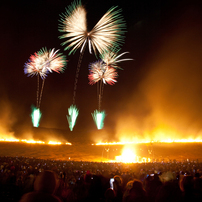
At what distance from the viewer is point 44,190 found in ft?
6.55

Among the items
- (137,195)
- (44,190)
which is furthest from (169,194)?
(44,190)

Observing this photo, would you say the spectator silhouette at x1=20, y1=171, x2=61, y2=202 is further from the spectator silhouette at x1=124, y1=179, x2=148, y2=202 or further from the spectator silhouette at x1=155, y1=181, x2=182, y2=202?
→ the spectator silhouette at x1=155, y1=181, x2=182, y2=202

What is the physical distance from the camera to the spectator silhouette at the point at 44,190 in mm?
1869

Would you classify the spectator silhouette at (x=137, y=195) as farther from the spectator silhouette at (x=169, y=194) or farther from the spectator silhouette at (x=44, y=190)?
the spectator silhouette at (x=44, y=190)

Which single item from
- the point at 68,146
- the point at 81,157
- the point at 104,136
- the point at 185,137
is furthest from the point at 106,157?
the point at 185,137

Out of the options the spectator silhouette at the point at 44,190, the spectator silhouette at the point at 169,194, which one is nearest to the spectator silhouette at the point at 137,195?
the spectator silhouette at the point at 169,194

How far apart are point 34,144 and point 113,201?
31578 millimetres

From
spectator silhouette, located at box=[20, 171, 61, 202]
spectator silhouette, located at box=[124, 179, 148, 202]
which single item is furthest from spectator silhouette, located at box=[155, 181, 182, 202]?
spectator silhouette, located at box=[20, 171, 61, 202]

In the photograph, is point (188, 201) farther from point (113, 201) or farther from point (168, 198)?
point (113, 201)

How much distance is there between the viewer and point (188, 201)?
108 inches

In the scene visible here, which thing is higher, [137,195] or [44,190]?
[44,190]

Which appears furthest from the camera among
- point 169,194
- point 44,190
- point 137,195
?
point 169,194

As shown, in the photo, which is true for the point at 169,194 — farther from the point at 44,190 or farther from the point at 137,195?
the point at 44,190

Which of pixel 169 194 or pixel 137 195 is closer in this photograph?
pixel 137 195
